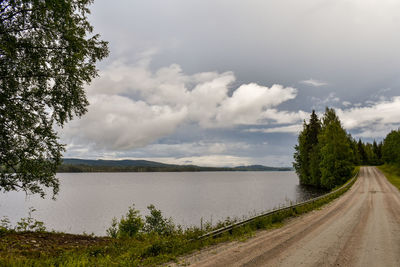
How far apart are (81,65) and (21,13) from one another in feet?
9.75

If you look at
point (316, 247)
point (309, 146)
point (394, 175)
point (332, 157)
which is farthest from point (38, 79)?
point (394, 175)

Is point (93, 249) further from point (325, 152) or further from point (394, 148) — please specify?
point (394, 148)

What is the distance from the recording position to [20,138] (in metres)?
11.1

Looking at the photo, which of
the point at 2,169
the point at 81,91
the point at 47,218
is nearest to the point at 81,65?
the point at 81,91

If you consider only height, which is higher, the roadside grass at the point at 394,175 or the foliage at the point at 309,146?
the foliage at the point at 309,146

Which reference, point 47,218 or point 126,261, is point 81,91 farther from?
point 47,218

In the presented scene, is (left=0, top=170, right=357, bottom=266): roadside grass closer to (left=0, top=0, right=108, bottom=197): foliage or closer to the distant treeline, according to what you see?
(left=0, top=0, right=108, bottom=197): foliage

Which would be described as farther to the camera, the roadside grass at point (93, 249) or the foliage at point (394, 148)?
the foliage at point (394, 148)

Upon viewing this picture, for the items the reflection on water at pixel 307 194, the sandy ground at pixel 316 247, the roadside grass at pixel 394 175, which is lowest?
the reflection on water at pixel 307 194

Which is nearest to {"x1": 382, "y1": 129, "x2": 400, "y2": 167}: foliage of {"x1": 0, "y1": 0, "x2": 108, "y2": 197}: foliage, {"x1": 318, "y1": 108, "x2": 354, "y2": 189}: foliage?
{"x1": 318, "y1": 108, "x2": 354, "y2": 189}: foliage

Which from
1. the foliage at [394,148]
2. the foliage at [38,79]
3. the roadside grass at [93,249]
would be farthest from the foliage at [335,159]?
the foliage at [38,79]

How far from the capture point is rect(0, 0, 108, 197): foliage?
1012 centimetres

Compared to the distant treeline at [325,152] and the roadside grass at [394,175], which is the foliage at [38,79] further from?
the distant treeline at [325,152]

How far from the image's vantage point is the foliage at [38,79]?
1012 centimetres
